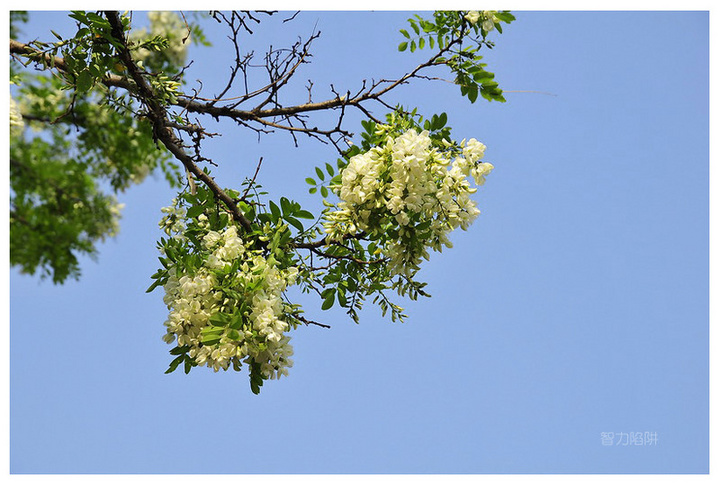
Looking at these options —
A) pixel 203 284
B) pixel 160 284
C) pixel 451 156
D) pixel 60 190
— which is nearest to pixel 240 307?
pixel 203 284

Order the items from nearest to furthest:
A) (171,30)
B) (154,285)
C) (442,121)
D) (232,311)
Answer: (232,311) → (154,285) → (442,121) → (171,30)

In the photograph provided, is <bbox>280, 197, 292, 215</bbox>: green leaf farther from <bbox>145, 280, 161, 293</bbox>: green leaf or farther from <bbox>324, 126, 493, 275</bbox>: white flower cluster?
<bbox>145, 280, 161, 293</bbox>: green leaf

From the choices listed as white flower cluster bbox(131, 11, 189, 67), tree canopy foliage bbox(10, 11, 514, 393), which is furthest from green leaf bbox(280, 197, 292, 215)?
white flower cluster bbox(131, 11, 189, 67)

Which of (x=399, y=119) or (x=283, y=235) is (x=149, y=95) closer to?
(x=283, y=235)

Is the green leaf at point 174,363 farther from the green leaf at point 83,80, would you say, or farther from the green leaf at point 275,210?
the green leaf at point 83,80

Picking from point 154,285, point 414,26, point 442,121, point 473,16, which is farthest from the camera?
point 414,26

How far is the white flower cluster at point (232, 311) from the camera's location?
2.10 m

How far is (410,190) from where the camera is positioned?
7.27 ft

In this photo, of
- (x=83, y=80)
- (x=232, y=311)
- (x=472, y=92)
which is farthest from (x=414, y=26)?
(x=232, y=311)

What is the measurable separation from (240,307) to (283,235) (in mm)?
364

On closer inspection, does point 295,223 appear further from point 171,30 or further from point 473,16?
point 171,30

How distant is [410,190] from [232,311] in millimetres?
643

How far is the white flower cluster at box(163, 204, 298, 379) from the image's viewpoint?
2104mm

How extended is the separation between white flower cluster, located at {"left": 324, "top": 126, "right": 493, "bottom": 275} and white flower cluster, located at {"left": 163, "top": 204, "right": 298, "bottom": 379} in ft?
0.98
